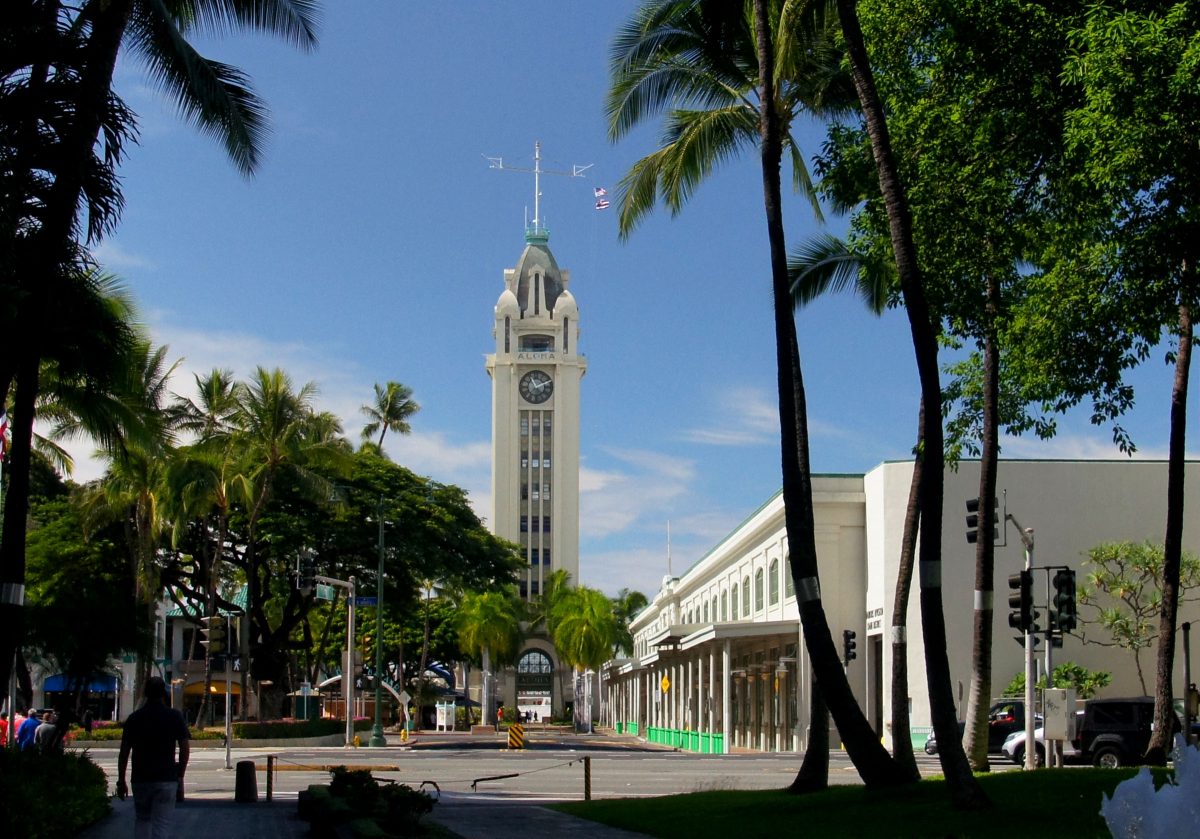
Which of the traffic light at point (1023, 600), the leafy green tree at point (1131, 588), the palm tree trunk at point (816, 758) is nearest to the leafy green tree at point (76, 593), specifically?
the leafy green tree at point (1131, 588)

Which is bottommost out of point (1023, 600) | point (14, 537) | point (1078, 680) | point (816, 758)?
point (816, 758)

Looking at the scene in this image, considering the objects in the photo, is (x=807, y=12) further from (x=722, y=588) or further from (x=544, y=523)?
(x=544, y=523)

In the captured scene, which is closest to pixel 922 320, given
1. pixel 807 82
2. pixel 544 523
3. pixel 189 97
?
pixel 807 82

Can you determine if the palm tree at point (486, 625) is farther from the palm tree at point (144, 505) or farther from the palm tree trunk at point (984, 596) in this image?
the palm tree trunk at point (984, 596)

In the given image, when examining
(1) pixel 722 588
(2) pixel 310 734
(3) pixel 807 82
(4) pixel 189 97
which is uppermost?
(3) pixel 807 82

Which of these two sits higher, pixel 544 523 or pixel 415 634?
pixel 544 523

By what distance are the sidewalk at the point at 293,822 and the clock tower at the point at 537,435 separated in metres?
104

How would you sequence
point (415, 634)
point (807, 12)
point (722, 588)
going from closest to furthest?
1. point (807, 12)
2. point (722, 588)
3. point (415, 634)

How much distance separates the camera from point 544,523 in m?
129

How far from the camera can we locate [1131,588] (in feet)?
152

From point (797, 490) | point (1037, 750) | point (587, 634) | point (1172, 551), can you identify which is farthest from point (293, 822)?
point (587, 634)

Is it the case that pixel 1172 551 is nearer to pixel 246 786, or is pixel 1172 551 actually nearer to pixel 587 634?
pixel 246 786

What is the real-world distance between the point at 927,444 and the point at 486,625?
72437 mm

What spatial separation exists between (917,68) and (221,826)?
521 inches
